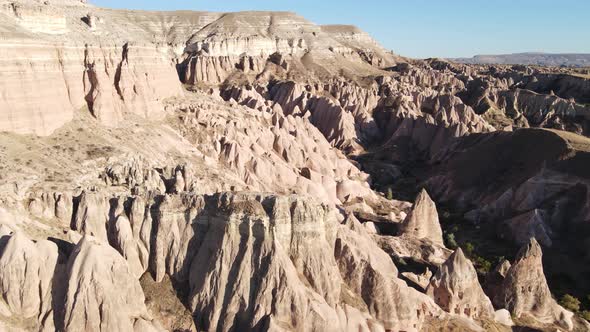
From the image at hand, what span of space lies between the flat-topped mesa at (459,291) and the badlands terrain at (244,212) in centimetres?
10

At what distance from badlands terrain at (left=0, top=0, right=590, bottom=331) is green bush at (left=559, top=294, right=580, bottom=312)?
7 cm

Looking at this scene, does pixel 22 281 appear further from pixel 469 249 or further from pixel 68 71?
pixel 469 249

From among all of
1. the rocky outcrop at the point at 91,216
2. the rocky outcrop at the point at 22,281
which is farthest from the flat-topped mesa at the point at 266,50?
the rocky outcrop at the point at 22,281

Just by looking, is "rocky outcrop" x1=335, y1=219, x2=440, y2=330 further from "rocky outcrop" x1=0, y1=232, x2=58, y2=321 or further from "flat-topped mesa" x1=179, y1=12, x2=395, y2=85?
"flat-topped mesa" x1=179, y1=12, x2=395, y2=85

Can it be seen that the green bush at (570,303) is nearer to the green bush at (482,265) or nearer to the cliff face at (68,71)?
the green bush at (482,265)

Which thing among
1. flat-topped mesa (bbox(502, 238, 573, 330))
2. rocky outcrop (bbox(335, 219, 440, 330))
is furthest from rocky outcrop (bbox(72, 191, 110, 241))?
flat-topped mesa (bbox(502, 238, 573, 330))

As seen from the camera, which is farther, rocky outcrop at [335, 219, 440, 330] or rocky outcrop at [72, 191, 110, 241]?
rocky outcrop at [335, 219, 440, 330]

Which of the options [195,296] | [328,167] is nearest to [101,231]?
[195,296]

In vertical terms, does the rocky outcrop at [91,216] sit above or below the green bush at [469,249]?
above

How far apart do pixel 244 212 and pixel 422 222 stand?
20.4 m

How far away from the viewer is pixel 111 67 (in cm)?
3919

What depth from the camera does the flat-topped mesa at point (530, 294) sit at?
90.1 feet

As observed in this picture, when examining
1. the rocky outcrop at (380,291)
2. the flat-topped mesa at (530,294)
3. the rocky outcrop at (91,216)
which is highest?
the rocky outcrop at (91,216)

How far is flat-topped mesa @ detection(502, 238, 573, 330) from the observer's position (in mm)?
27469
